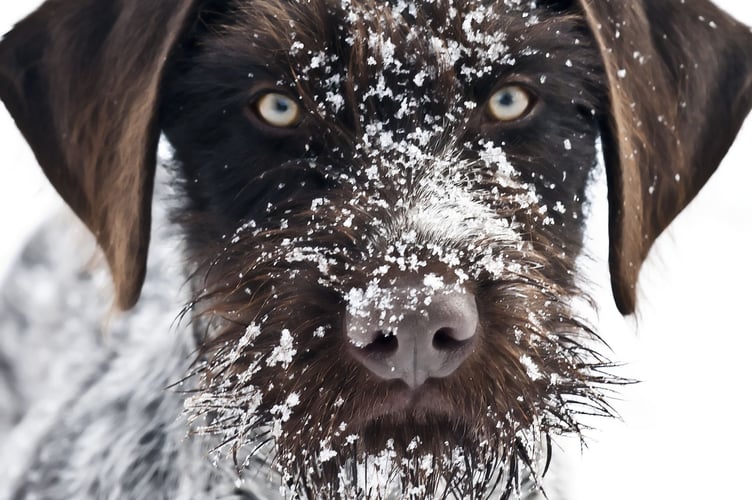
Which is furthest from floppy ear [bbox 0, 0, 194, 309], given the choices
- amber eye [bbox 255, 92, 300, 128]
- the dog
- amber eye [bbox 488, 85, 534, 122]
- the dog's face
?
amber eye [bbox 488, 85, 534, 122]

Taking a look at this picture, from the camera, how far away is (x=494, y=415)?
216 centimetres

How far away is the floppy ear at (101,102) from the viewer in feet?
8.16

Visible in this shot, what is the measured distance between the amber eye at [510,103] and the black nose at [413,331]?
63 centimetres

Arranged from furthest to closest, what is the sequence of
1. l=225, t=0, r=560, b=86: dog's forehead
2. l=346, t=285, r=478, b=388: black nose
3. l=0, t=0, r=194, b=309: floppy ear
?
l=0, t=0, r=194, b=309: floppy ear, l=225, t=0, r=560, b=86: dog's forehead, l=346, t=285, r=478, b=388: black nose

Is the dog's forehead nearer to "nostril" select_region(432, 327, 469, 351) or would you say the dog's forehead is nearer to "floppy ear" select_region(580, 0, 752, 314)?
"floppy ear" select_region(580, 0, 752, 314)

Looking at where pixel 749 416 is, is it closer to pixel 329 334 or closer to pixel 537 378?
pixel 537 378

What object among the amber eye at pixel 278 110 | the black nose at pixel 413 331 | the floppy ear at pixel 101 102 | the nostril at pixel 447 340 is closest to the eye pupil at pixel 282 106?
the amber eye at pixel 278 110

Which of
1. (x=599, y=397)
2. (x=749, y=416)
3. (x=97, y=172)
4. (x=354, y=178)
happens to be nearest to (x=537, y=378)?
(x=599, y=397)

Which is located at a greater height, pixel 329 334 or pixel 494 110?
pixel 494 110

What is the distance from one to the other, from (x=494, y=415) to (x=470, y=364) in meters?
0.18

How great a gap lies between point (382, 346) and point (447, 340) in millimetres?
132

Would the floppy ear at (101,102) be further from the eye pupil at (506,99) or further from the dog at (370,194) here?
the eye pupil at (506,99)

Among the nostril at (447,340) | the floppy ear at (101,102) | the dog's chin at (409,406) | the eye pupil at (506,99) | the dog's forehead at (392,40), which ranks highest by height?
the floppy ear at (101,102)

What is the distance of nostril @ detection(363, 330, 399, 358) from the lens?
1969 millimetres
